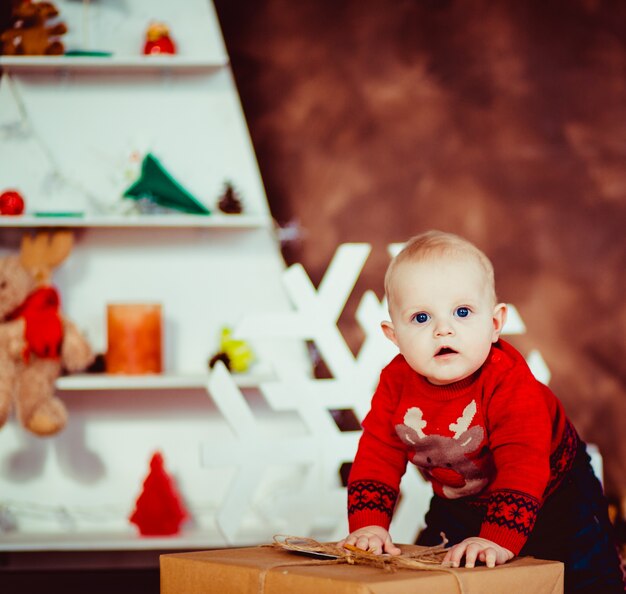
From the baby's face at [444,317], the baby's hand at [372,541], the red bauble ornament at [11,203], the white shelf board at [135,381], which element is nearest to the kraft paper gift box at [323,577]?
the baby's hand at [372,541]

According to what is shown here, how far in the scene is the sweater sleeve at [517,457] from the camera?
104cm

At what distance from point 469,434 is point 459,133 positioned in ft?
5.05

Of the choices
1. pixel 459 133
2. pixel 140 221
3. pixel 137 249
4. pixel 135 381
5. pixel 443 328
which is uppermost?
pixel 459 133

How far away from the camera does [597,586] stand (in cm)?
117

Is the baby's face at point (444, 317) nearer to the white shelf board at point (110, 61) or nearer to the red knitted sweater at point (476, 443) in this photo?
the red knitted sweater at point (476, 443)

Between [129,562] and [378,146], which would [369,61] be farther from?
[129,562]

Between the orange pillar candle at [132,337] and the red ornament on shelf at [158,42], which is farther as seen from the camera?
the red ornament on shelf at [158,42]

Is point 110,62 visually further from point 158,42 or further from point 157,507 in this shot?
point 157,507

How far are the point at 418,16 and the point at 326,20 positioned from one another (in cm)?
25

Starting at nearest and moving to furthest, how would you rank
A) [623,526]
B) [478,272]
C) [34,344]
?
[478,272] → [34,344] → [623,526]


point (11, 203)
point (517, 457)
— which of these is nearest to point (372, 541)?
point (517, 457)

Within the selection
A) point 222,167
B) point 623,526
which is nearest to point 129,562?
point 222,167

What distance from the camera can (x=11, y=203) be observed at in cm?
231

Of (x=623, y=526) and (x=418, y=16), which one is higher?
(x=418, y=16)
